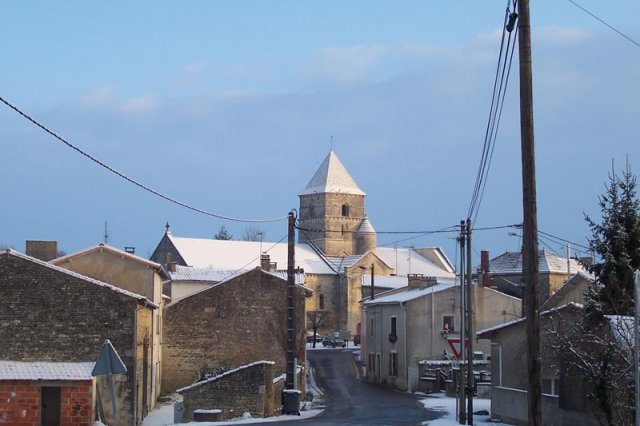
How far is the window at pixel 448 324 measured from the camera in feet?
186

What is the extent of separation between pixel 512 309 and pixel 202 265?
187ft

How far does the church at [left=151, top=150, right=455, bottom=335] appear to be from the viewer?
11169 cm

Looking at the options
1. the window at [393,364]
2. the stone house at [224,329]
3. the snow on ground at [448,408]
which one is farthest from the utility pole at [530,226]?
the window at [393,364]

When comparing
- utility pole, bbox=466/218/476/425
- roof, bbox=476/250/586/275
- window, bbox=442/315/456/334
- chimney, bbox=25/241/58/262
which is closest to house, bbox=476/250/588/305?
roof, bbox=476/250/586/275

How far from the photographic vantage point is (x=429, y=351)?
186 ft

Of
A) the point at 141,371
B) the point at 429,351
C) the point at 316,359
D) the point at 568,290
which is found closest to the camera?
the point at 141,371

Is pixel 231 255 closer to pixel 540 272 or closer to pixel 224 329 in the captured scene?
pixel 540 272

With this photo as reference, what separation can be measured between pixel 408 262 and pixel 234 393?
298 ft

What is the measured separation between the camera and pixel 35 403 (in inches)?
1255

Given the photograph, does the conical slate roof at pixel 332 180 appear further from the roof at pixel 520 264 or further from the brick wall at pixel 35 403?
the brick wall at pixel 35 403

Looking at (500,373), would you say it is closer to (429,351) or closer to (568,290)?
(568,290)

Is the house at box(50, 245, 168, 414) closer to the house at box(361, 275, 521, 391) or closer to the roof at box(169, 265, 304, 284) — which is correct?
the house at box(361, 275, 521, 391)

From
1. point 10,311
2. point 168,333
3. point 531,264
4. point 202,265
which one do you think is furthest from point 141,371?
point 202,265

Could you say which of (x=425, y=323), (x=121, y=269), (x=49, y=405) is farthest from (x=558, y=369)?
(x=425, y=323)
